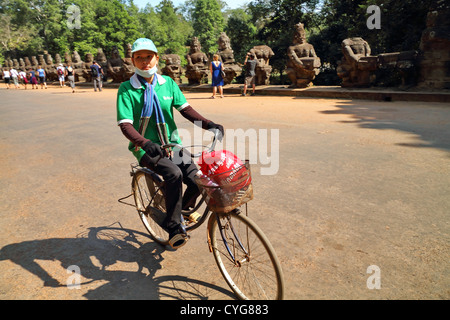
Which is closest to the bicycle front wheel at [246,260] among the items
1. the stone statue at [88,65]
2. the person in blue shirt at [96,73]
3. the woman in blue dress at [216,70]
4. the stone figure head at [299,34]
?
the woman in blue dress at [216,70]

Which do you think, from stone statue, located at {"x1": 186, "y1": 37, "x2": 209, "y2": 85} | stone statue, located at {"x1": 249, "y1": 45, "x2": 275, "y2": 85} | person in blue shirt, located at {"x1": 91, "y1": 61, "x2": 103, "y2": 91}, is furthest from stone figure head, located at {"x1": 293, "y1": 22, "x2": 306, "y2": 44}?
person in blue shirt, located at {"x1": 91, "y1": 61, "x2": 103, "y2": 91}

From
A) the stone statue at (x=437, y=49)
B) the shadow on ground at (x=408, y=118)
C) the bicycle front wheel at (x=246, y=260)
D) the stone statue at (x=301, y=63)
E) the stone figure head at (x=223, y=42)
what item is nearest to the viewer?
the bicycle front wheel at (x=246, y=260)

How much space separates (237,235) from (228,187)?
0.47 metres

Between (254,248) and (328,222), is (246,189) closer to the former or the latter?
(254,248)

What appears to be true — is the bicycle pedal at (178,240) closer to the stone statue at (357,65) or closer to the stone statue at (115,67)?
the stone statue at (357,65)

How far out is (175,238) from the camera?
2.58 metres

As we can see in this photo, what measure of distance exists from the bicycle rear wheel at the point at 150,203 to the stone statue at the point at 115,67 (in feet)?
66.8

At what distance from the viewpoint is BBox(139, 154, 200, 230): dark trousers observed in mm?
2410

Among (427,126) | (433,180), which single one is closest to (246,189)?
(433,180)

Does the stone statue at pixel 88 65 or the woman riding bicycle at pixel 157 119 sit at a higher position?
the stone statue at pixel 88 65

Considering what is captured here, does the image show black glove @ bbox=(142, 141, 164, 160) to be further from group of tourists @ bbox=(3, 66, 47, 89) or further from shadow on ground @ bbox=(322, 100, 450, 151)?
group of tourists @ bbox=(3, 66, 47, 89)

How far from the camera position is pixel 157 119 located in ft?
8.43

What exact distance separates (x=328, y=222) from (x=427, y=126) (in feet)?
16.2

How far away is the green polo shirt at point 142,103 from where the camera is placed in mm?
2433
